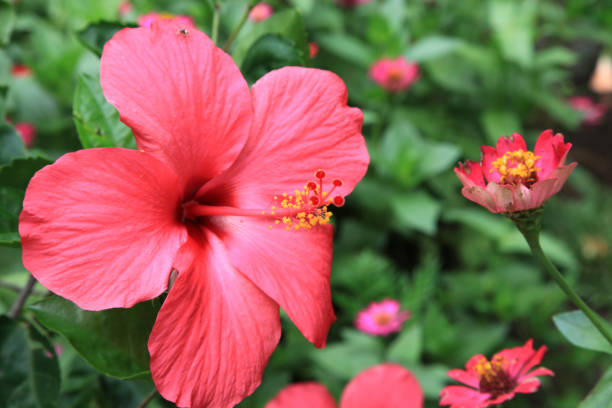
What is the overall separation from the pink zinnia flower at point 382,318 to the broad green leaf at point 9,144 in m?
0.96

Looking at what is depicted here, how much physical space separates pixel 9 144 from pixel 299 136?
0.36 metres

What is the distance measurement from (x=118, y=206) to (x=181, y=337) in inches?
4.5

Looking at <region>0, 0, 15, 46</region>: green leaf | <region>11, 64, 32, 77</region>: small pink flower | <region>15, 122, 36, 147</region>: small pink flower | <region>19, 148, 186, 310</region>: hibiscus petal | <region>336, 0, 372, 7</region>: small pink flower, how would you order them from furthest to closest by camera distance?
<region>336, 0, 372, 7</region>: small pink flower → <region>11, 64, 32, 77</region>: small pink flower → <region>15, 122, 36, 147</region>: small pink flower → <region>0, 0, 15, 46</region>: green leaf → <region>19, 148, 186, 310</region>: hibiscus petal

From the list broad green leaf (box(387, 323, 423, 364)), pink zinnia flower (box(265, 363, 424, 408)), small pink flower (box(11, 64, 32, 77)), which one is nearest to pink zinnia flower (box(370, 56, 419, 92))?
broad green leaf (box(387, 323, 423, 364))

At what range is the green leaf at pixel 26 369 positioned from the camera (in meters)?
0.57

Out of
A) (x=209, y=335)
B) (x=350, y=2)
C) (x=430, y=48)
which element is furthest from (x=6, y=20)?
(x=350, y=2)

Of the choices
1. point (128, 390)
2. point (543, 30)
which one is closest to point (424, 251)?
point (543, 30)

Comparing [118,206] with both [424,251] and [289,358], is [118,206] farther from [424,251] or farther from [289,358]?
[424,251]

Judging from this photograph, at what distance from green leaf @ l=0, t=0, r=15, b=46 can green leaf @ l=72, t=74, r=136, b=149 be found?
249 mm

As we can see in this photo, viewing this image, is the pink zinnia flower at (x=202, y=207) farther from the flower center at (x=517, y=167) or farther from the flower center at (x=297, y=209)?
the flower center at (x=517, y=167)

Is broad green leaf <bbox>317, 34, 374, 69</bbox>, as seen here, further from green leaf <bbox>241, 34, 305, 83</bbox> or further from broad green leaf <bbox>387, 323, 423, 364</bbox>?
green leaf <bbox>241, 34, 305, 83</bbox>

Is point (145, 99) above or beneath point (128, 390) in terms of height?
above

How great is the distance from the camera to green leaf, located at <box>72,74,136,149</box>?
22.6 inches

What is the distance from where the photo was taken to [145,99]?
469mm
